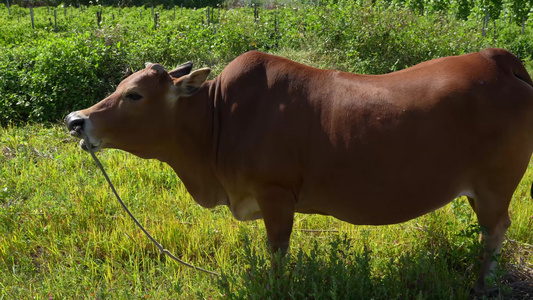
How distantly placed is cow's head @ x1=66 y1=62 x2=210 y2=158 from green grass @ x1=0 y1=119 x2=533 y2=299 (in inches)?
36.4

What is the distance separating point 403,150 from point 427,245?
1296mm

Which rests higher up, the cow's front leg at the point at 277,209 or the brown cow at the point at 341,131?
the brown cow at the point at 341,131

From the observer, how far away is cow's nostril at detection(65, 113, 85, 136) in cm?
315

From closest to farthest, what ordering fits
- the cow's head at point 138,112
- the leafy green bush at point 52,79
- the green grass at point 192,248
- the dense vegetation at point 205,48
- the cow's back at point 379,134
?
1. the cow's back at point 379,134
2. the cow's head at point 138,112
3. the green grass at point 192,248
4. the leafy green bush at point 52,79
5. the dense vegetation at point 205,48

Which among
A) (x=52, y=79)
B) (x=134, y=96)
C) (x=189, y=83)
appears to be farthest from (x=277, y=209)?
(x=52, y=79)

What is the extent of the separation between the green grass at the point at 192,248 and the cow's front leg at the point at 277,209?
19cm

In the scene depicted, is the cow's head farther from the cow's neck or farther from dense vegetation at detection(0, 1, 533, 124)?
dense vegetation at detection(0, 1, 533, 124)

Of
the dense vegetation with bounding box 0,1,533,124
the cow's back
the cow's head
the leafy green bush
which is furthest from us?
the dense vegetation with bounding box 0,1,533,124

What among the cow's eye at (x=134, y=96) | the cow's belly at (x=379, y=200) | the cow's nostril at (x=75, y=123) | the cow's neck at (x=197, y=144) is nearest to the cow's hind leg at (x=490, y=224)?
the cow's belly at (x=379, y=200)

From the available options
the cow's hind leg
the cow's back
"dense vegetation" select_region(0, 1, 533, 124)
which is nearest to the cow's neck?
the cow's back

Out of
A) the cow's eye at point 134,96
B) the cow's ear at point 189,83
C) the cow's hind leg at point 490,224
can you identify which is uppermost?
the cow's ear at point 189,83

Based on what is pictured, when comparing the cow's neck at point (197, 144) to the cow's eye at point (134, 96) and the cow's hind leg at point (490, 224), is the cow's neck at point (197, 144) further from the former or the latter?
the cow's hind leg at point (490, 224)

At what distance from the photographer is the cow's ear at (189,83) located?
11.0ft

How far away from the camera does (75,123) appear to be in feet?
10.4
